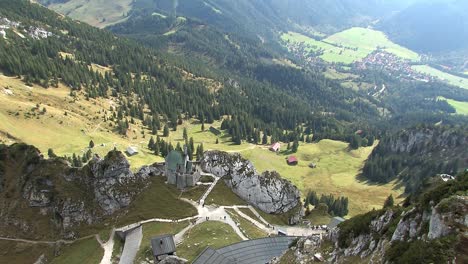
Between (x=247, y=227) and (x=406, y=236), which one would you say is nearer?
(x=406, y=236)

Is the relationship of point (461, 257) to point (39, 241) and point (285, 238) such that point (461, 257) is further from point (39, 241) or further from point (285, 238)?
point (39, 241)

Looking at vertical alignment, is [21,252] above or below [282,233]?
below

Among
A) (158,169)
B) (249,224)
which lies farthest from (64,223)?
(249,224)

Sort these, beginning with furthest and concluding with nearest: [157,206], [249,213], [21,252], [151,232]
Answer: [249,213] < [157,206] < [21,252] < [151,232]

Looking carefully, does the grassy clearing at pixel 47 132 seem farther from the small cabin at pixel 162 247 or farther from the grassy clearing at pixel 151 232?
the small cabin at pixel 162 247

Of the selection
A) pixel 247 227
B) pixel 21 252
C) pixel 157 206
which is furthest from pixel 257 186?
pixel 21 252

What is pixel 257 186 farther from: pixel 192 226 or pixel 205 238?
pixel 205 238

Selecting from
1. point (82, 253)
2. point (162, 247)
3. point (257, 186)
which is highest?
point (257, 186)
